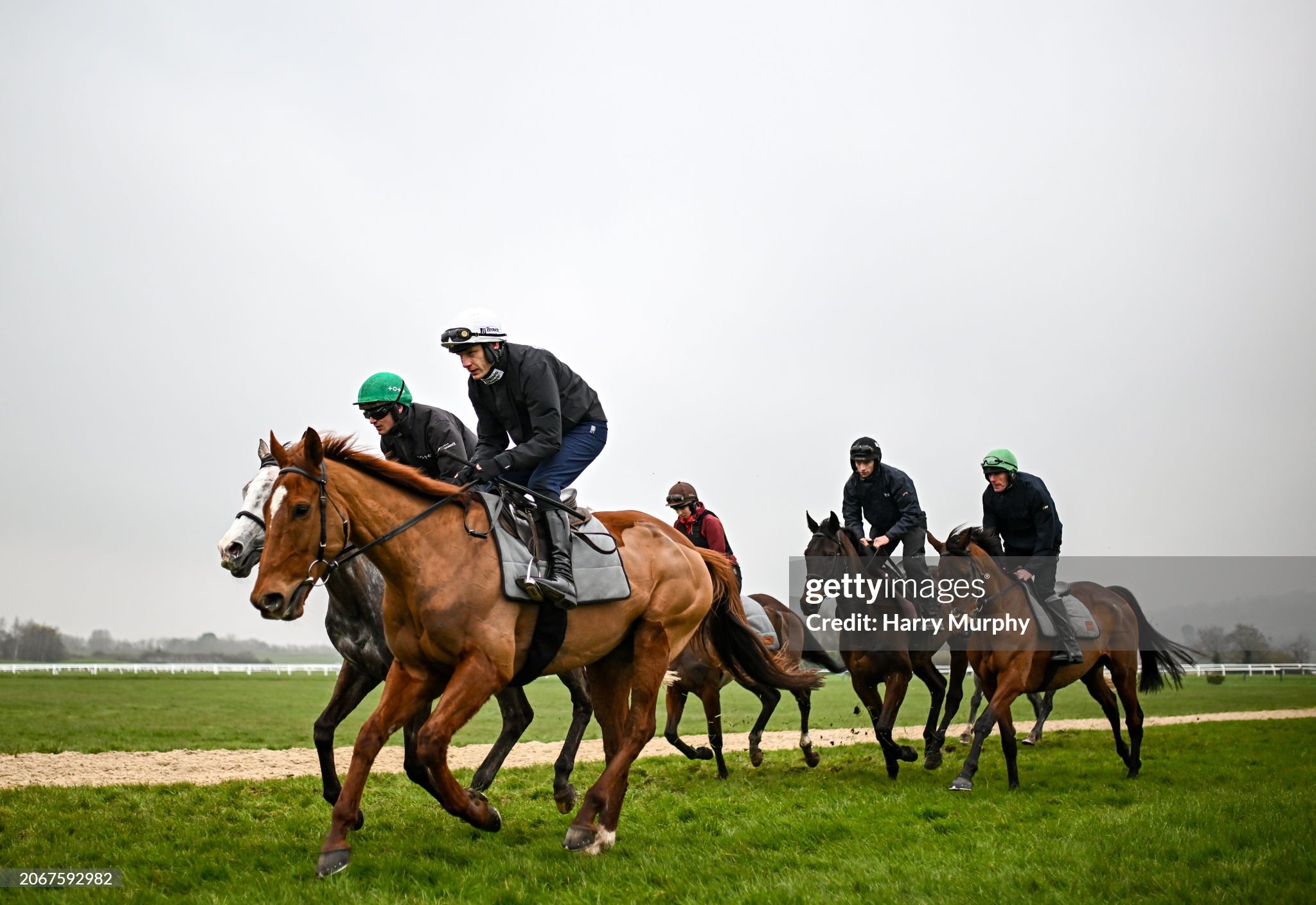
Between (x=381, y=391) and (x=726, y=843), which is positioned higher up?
(x=381, y=391)

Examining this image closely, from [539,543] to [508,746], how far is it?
254cm

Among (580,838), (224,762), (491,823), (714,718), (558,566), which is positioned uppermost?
(558,566)

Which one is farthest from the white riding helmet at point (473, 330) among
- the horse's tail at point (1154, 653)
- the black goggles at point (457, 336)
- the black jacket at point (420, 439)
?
the horse's tail at point (1154, 653)

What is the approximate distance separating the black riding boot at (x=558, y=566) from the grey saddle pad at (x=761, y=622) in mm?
6190

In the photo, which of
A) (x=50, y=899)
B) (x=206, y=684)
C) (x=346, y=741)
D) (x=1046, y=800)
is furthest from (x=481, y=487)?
(x=206, y=684)

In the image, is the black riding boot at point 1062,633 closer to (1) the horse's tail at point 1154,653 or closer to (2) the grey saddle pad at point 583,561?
(1) the horse's tail at point 1154,653

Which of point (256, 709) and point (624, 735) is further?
point (256, 709)

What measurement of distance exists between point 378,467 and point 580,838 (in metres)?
2.67

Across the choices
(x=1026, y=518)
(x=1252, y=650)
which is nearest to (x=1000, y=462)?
(x=1026, y=518)

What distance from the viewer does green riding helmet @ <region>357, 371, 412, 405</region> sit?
8.39m

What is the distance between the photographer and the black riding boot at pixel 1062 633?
10852mm

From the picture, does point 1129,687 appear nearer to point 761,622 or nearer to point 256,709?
point 761,622

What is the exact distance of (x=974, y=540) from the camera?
432 inches

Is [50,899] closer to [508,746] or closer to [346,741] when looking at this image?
[508,746]
